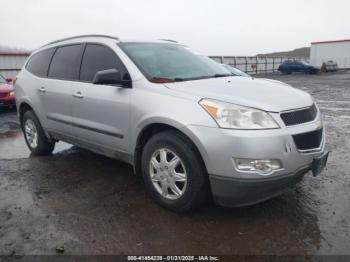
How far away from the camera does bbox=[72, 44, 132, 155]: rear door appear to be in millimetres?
3613

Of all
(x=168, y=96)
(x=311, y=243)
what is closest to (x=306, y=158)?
(x=311, y=243)

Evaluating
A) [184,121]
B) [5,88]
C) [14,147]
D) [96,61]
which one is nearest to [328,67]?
[5,88]

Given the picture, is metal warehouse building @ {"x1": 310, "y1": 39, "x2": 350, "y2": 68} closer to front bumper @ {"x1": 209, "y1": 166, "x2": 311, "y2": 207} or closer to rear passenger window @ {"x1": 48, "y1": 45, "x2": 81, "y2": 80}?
rear passenger window @ {"x1": 48, "y1": 45, "x2": 81, "y2": 80}

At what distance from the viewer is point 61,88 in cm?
444

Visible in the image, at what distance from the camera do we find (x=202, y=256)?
257 cm

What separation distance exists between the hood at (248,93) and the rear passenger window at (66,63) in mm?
1659

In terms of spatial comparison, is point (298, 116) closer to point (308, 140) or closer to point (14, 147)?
point (308, 140)

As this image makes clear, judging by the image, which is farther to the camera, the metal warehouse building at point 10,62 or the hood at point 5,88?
the metal warehouse building at point 10,62

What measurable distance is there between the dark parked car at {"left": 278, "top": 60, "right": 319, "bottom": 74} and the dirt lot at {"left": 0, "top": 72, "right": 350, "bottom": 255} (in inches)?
1218

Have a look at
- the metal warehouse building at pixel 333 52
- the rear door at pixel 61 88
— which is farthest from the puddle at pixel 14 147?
the metal warehouse building at pixel 333 52

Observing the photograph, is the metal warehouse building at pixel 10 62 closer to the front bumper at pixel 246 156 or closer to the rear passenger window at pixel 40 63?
the rear passenger window at pixel 40 63

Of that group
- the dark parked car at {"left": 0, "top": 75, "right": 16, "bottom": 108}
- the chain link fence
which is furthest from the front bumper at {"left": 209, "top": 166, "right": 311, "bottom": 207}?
the chain link fence

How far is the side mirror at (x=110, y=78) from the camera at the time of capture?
3391 mm

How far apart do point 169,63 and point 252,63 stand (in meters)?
31.8
